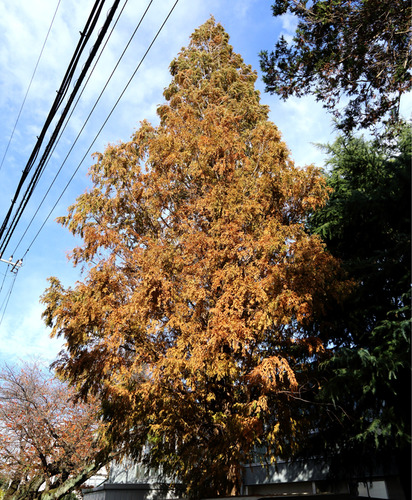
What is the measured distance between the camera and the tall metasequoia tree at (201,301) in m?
6.84

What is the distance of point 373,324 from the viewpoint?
827 cm

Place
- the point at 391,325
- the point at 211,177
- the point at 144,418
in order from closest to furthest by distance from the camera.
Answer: the point at 391,325, the point at 144,418, the point at 211,177

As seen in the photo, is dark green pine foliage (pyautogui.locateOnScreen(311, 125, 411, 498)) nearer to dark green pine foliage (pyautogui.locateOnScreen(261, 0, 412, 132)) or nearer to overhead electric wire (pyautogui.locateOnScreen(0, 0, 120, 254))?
dark green pine foliage (pyautogui.locateOnScreen(261, 0, 412, 132))

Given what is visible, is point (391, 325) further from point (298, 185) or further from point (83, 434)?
point (83, 434)

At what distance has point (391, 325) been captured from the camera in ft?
22.4

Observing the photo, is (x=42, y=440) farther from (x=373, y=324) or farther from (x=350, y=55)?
(x=350, y=55)

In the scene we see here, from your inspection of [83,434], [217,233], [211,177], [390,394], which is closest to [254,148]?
[211,177]

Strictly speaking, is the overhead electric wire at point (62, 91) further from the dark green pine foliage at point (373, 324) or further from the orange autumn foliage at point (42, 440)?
the orange autumn foliage at point (42, 440)

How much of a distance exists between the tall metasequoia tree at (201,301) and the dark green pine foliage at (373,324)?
730mm

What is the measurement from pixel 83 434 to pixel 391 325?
1517cm

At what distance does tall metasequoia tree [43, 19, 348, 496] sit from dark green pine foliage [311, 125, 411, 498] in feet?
2.40

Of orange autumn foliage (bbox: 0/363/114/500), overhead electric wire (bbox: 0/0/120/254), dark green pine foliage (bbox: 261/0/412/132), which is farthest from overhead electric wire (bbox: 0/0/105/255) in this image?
orange autumn foliage (bbox: 0/363/114/500)

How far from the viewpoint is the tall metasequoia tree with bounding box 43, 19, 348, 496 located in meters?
6.84

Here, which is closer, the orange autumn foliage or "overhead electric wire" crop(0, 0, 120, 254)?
"overhead electric wire" crop(0, 0, 120, 254)
